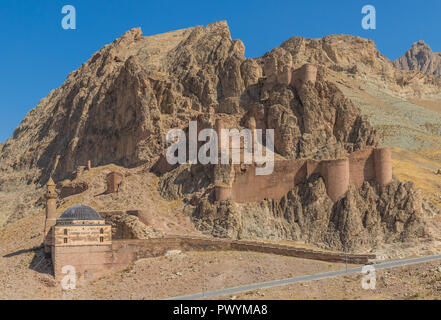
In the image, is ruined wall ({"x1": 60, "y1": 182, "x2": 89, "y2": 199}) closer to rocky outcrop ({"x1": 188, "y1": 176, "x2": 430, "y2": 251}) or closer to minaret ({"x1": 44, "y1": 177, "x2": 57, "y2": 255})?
rocky outcrop ({"x1": 188, "y1": 176, "x2": 430, "y2": 251})

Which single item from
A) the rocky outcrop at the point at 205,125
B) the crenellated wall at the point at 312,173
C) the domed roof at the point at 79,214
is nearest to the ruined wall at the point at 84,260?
the domed roof at the point at 79,214

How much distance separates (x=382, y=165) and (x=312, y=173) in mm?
7610

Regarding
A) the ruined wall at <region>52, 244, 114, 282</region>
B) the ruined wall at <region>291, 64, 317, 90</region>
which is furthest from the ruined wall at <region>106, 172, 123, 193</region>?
the ruined wall at <region>291, 64, 317, 90</region>

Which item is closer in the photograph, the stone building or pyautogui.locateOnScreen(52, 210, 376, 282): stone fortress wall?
the stone building

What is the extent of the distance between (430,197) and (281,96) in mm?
22450

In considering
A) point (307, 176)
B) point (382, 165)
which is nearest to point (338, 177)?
point (307, 176)

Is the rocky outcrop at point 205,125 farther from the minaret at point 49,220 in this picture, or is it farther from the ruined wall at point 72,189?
the ruined wall at point 72,189

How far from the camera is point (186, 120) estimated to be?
9856cm

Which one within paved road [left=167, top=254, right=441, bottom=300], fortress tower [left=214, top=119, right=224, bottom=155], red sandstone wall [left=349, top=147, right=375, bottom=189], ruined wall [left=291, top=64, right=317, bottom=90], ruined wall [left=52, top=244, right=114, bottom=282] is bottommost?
paved road [left=167, top=254, right=441, bottom=300]

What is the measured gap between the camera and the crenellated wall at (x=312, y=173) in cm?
7525

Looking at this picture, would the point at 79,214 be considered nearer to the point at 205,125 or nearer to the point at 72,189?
the point at 72,189

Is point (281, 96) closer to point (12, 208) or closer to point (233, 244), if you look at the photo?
point (233, 244)

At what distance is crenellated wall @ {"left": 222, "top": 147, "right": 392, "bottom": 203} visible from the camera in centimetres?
7525
